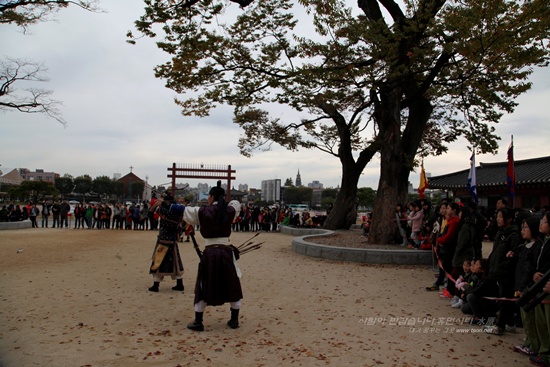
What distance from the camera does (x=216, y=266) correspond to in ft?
16.5

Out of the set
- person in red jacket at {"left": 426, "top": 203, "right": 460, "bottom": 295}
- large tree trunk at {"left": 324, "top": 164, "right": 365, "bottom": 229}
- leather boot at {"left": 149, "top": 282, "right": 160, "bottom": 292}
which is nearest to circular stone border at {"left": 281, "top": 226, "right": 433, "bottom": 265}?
person in red jacket at {"left": 426, "top": 203, "right": 460, "bottom": 295}

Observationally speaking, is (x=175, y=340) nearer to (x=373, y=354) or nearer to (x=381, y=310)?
(x=373, y=354)

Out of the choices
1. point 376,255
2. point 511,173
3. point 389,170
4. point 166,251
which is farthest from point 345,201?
point 166,251

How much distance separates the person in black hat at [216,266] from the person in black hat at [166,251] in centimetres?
211

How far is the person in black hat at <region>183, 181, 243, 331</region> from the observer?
4.98 m

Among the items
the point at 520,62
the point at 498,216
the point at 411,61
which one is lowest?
the point at 498,216

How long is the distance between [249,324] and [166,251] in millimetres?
2596

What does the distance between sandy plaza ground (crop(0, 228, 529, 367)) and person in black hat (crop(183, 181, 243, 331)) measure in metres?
0.32

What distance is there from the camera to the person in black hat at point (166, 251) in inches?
279

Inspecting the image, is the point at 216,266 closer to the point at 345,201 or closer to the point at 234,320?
the point at 234,320

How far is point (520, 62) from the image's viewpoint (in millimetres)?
9195

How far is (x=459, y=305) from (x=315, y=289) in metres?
2.49

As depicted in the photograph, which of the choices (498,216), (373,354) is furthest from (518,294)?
(373,354)

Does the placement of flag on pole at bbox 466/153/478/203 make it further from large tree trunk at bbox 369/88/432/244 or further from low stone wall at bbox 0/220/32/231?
low stone wall at bbox 0/220/32/231
